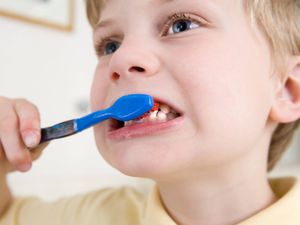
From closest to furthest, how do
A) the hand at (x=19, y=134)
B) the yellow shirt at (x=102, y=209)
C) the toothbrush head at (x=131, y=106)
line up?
the toothbrush head at (x=131, y=106)
the hand at (x=19, y=134)
the yellow shirt at (x=102, y=209)

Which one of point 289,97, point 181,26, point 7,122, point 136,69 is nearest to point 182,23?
point 181,26

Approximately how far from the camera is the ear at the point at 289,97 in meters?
0.67

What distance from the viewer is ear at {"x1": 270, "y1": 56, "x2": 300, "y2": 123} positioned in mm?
668

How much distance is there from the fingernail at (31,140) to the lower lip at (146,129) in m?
0.12

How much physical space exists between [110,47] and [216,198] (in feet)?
1.04

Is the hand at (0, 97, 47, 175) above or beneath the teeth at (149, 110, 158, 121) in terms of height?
beneath

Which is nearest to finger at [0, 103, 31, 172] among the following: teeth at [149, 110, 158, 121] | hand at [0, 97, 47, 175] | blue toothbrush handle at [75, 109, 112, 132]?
hand at [0, 97, 47, 175]

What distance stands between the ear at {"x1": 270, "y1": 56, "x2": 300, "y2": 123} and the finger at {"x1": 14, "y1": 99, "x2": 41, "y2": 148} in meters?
0.37

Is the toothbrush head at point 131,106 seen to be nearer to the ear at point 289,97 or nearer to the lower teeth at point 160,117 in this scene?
the lower teeth at point 160,117

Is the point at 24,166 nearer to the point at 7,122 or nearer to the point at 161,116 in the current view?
the point at 7,122

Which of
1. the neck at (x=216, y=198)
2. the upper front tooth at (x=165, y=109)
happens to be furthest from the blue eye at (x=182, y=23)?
the neck at (x=216, y=198)

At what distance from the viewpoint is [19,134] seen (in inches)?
26.4

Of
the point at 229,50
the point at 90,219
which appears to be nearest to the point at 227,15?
the point at 229,50

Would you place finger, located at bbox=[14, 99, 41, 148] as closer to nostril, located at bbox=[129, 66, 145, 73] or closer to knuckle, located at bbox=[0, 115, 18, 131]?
knuckle, located at bbox=[0, 115, 18, 131]
